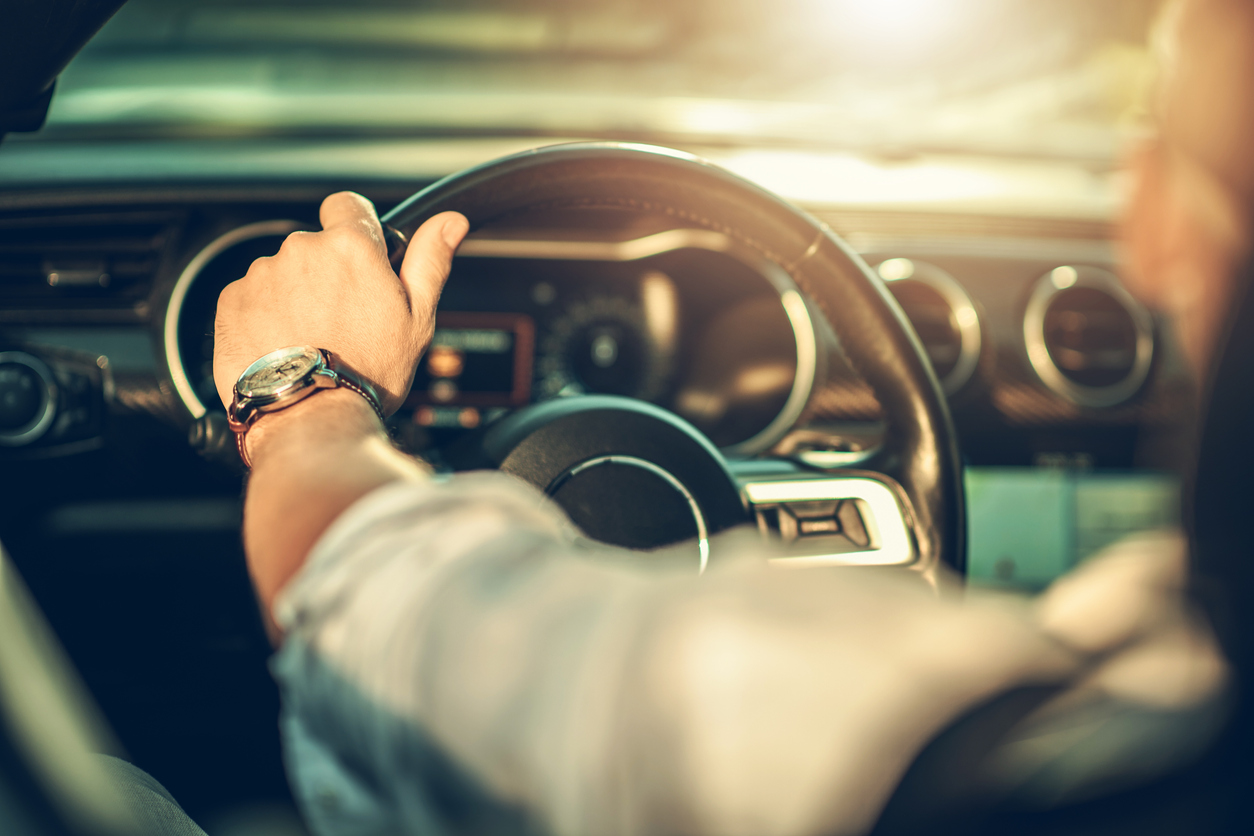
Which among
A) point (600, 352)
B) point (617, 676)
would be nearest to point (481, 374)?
point (600, 352)

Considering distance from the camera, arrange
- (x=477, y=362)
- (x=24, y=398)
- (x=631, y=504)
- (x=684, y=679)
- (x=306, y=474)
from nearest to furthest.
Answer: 1. (x=684, y=679)
2. (x=306, y=474)
3. (x=631, y=504)
4. (x=24, y=398)
5. (x=477, y=362)

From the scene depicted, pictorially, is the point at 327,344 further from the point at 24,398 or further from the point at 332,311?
the point at 24,398

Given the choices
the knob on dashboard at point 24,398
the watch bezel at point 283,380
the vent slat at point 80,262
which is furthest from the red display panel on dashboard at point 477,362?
the watch bezel at point 283,380

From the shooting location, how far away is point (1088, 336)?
2178 mm

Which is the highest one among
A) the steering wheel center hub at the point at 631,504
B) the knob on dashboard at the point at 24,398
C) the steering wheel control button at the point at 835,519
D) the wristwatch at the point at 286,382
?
the wristwatch at the point at 286,382

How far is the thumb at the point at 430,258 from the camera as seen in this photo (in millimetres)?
917

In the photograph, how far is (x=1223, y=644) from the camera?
498 mm

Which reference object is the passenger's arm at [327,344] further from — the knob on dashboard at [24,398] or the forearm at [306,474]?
the knob on dashboard at [24,398]

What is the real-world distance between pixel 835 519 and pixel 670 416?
269 mm

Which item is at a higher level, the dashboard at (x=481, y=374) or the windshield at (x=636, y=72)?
the windshield at (x=636, y=72)

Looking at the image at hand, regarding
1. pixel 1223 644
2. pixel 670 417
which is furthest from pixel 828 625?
pixel 670 417

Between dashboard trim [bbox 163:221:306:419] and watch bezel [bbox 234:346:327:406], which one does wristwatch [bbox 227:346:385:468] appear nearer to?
watch bezel [bbox 234:346:327:406]

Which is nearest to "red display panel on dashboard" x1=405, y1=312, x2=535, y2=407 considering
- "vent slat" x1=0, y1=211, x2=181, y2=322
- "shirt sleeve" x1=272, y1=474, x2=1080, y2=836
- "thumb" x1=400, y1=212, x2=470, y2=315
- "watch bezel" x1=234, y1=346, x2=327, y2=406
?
"vent slat" x1=0, y1=211, x2=181, y2=322

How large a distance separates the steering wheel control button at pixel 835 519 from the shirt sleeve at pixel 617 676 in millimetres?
688
